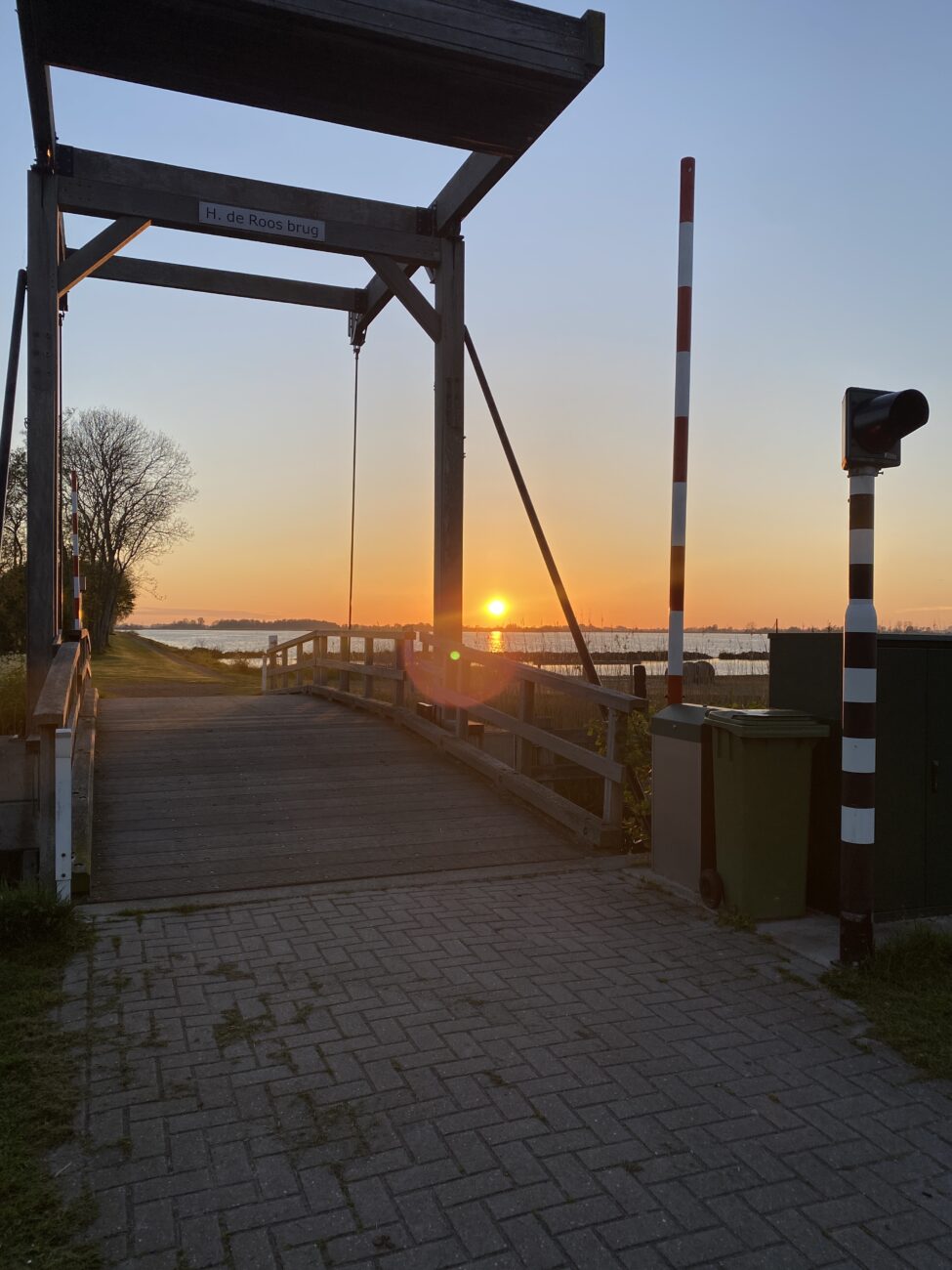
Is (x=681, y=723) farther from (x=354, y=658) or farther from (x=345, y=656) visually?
(x=354, y=658)

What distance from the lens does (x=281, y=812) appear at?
715cm

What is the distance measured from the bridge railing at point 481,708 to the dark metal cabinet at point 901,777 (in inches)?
60.9

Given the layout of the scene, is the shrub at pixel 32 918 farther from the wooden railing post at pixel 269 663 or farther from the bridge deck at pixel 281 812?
the wooden railing post at pixel 269 663

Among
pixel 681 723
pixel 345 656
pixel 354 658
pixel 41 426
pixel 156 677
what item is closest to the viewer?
pixel 681 723

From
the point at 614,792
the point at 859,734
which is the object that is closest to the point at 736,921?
the point at 859,734

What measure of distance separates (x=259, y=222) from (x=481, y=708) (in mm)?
4908

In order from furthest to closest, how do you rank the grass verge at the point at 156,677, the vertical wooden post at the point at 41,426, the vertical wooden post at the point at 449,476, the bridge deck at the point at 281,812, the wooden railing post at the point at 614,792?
the grass verge at the point at 156,677
the vertical wooden post at the point at 449,476
the vertical wooden post at the point at 41,426
the wooden railing post at the point at 614,792
the bridge deck at the point at 281,812

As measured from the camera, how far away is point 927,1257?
8.09 ft

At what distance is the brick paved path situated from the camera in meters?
2.53

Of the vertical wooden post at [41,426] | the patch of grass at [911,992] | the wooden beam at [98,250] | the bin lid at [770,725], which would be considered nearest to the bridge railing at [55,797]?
the vertical wooden post at [41,426]

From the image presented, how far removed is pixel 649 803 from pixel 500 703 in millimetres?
9972

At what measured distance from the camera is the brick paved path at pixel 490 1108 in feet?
8.31

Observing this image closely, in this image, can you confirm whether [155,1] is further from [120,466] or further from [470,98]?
[120,466]

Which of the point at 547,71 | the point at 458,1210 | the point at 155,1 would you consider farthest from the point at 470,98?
the point at 458,1210
